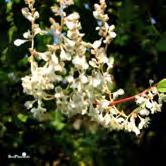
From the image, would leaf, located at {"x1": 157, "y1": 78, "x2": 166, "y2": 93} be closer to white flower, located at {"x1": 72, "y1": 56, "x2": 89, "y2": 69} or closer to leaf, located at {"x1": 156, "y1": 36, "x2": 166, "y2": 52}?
white flower, located at {"x1": 72, "y1": 56, "x2": 89, "y2": 69}

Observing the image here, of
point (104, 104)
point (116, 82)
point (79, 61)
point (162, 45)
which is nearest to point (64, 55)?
point (79, 61)

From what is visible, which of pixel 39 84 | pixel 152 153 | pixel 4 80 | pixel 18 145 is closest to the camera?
pixel 39 84

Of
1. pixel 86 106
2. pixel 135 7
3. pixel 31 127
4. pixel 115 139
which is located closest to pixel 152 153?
pixel 115 139

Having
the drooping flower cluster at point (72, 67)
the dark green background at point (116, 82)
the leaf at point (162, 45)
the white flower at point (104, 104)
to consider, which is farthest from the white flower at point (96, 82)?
the leaf at point (162, 45)

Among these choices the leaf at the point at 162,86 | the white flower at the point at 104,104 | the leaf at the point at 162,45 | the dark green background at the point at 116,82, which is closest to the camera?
the white flower at the point at 104,104

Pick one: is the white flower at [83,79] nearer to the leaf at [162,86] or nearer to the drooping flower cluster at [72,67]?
the drooping flower cluster at [72,67]

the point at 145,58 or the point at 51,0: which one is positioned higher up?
the point at 145,58

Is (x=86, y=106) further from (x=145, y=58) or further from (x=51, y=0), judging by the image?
(x=145, y=58)

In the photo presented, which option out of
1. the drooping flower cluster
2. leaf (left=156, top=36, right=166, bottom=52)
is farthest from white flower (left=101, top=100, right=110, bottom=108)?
leaf (left=156, top=36, right=166, bottom=52)
